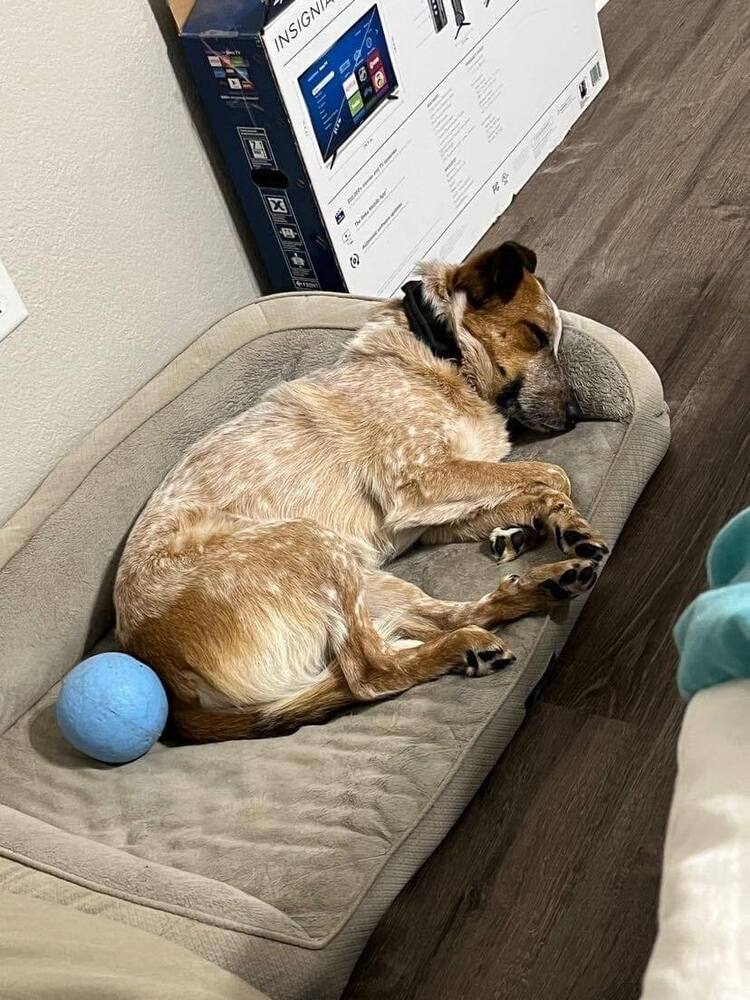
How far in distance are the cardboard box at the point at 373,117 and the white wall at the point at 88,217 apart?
Result: 181 millimetres

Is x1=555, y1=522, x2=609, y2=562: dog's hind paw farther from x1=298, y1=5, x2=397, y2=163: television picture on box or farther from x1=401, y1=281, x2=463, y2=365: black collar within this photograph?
x1=298, y1=5, x2=397, y2=163: television picture on box

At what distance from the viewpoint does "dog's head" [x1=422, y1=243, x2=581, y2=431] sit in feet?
9.29

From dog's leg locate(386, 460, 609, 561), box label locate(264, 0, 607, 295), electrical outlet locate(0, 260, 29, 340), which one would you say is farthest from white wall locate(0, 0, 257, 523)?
dog's leg locate(386, 460, 609, 561)

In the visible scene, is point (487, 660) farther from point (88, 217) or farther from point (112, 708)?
point (88, 217)

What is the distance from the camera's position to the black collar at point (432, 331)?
288cm

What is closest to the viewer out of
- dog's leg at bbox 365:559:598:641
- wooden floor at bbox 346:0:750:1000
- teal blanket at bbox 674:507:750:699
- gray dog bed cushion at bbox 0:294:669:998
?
teal blanket at bbox 674:507:750:699

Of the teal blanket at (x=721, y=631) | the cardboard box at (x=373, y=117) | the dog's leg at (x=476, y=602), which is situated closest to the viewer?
the teal blanket at (x=721, y=631)

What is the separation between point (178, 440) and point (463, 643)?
1.00 meters

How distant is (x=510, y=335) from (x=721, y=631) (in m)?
1.86

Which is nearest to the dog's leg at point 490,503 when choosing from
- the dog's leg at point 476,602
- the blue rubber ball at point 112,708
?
the dog's leg at point 476,602

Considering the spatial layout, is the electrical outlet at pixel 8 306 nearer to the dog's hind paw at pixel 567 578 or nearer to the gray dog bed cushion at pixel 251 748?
the gray dog bed cushion at pixel 251 748

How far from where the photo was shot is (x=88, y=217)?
2.85m

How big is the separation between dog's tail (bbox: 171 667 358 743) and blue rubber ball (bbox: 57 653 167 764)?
0.08 m

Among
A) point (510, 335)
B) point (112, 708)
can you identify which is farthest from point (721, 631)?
point (510, 335)
